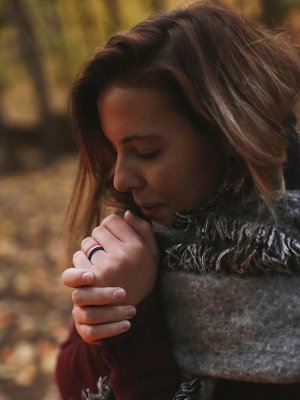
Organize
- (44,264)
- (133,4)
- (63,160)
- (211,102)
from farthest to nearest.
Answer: (133,4), (63,160), (44,264), (211,102)

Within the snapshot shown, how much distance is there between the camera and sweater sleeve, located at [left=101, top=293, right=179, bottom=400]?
47.2 inches

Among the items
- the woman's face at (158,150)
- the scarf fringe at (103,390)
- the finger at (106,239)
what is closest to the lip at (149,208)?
the woman's face at (158,150)

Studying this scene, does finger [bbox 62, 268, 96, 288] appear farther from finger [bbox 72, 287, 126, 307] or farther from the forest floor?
the forest floor

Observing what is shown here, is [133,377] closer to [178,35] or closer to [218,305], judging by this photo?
[218,305]

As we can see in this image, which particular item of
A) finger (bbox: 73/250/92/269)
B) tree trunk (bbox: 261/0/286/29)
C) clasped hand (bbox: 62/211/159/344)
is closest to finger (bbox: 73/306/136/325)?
clasped hand (bbox: 62/211/159/344)

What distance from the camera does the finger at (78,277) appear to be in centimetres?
113

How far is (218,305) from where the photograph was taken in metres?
1.17

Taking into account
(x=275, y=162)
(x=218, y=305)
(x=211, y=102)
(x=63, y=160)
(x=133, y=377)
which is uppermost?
(x=211, y=102)

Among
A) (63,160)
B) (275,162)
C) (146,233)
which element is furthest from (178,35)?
(63,160)

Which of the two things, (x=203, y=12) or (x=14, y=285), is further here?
(x=14, y=285)

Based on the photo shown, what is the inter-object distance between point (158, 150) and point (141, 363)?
1.70 ft

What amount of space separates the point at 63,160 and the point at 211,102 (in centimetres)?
719

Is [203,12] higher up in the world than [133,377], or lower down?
higher up

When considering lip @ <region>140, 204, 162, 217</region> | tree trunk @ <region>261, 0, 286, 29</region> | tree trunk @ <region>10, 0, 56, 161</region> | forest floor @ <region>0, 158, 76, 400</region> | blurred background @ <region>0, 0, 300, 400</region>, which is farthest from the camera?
tree trunk @ <region>10, 0, 56, 161</region>
